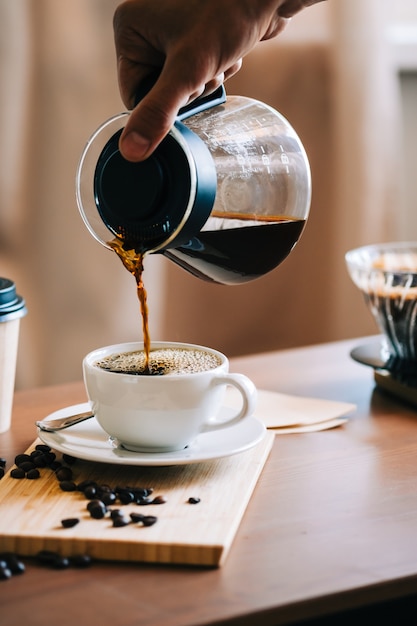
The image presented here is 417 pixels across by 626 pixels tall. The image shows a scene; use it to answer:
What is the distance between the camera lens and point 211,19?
1.04 metres

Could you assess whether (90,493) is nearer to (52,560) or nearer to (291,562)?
(52,560)

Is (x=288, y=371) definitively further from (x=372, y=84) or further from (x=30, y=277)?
(x=372, y=84)

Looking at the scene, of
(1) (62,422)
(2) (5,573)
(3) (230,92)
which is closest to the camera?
(2) (5,573)

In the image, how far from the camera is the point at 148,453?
105 centimetres

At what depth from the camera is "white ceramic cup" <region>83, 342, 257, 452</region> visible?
102 cm

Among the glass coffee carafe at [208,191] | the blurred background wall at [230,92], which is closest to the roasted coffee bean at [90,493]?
the glass coffee carafe at [208,191]

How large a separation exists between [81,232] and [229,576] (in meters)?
1.57

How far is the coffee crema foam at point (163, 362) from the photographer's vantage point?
3.55 ft

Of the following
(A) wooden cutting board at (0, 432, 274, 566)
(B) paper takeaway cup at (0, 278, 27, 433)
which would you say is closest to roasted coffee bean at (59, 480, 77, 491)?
(A) wooden cutting board at (0, 432, 274, 566)

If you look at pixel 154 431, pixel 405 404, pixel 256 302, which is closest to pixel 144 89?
pixel 154 431

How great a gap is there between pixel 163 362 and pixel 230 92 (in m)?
1.50

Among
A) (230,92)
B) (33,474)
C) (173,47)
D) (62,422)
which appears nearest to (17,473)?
(33,474)

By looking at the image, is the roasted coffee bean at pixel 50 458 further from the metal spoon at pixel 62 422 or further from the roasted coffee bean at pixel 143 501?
the roasted coffee bean at pixel 143 501

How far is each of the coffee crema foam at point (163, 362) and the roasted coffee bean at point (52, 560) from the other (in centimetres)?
28
